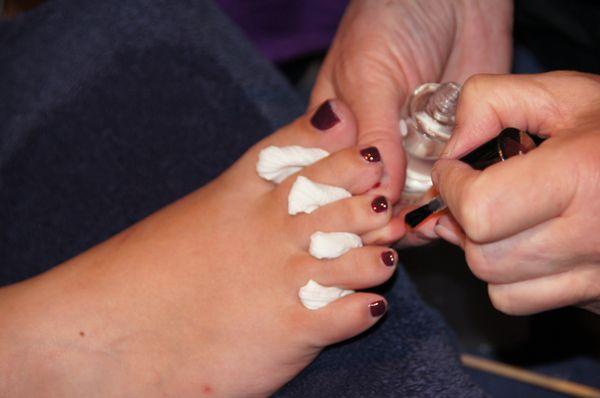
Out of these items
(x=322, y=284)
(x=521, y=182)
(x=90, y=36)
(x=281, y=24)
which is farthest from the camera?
(x=281, y=24)

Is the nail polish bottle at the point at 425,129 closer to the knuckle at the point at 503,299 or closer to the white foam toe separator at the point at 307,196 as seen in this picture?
the white foam toe separator at the point at 307,196

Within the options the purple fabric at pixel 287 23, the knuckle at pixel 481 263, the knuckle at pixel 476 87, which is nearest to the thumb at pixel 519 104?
the knuckle at pixel 476 87

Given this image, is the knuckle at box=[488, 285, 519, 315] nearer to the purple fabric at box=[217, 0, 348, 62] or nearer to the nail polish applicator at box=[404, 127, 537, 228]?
the nail polish applicator at box=[404, 127, 537, 228]

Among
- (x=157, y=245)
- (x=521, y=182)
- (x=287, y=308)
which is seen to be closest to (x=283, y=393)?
(x=287, y=308)

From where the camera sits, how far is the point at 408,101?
0.86 metres

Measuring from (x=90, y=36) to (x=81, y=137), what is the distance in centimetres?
16

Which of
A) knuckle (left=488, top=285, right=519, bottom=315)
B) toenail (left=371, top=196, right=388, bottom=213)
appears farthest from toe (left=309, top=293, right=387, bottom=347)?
knuckle (left=488, top=285, right=519, bottom=315)

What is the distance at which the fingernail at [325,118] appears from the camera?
2.85 ft

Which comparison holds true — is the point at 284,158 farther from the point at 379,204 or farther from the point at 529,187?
the point at 529,187

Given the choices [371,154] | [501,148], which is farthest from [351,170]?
[501,148]

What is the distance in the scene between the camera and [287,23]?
1337 mm

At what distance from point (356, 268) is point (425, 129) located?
7.5 inches

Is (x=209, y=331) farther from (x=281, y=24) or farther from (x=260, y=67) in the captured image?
(x=281, y=24)

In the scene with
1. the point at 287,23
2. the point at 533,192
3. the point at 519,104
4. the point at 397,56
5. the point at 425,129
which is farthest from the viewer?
the point at 287,23
